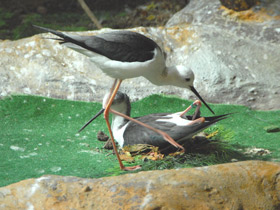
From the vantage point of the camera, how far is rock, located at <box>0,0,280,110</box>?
4.25m

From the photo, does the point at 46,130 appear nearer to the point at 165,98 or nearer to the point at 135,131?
the point at 135,131

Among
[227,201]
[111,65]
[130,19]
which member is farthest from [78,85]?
[130,19]

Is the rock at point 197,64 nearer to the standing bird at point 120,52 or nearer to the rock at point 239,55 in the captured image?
the rock at point 239,55

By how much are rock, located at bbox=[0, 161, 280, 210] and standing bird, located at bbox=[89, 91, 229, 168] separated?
638mm

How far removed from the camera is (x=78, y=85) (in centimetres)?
431

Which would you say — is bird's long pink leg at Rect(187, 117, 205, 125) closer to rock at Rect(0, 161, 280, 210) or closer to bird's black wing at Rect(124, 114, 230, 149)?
bird's black wing at Rect(124, 114, 230, 149)

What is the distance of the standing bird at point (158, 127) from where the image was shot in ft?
9.25

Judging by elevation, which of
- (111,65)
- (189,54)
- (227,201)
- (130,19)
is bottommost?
(130,19)

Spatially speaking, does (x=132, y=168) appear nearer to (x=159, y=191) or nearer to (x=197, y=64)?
(x=159, y=191)

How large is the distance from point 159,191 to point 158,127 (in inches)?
36.2

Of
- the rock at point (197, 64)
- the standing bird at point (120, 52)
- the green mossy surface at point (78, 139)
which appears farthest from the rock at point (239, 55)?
the standing bird at point (120, 52)

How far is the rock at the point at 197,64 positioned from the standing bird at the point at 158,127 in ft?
3.53

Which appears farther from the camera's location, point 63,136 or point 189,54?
point 189,54

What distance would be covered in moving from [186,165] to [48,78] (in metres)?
2.24
